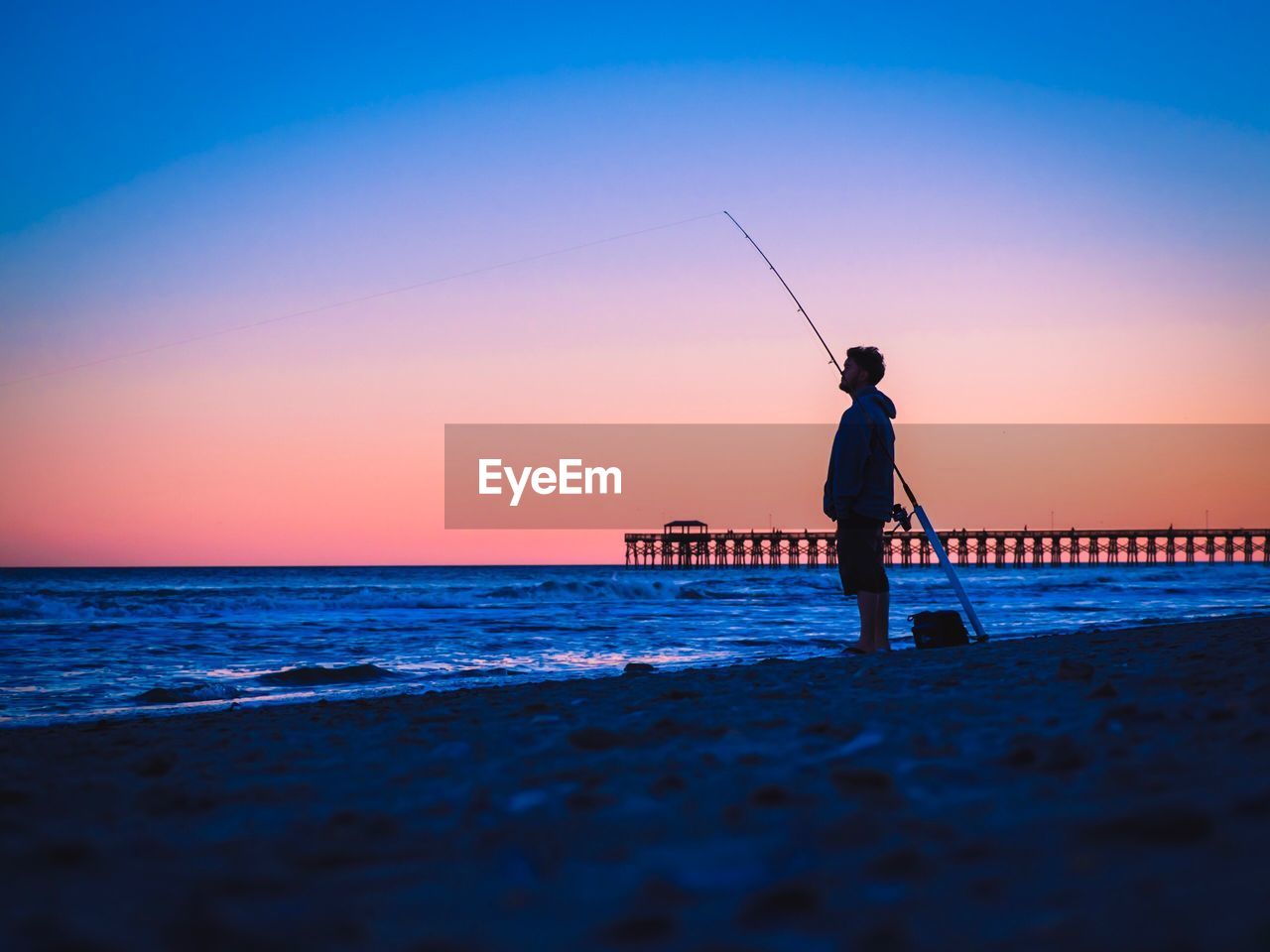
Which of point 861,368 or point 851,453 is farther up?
point 861,368

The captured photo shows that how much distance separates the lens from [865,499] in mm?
6285

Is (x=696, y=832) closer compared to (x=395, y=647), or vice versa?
Answer: (x=696, y=832)

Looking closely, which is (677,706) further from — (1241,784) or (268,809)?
(1241,784)

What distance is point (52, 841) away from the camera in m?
1.85

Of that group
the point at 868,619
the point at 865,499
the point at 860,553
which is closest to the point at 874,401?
the point at 865,499

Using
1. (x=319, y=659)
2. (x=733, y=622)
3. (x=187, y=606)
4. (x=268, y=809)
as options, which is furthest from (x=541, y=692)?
(x=187, y=606)

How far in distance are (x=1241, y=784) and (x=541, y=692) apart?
370 cm

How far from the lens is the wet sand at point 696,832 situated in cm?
125

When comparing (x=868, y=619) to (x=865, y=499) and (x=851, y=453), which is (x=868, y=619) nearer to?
(x=865, y=499)

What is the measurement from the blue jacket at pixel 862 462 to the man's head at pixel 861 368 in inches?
4.6

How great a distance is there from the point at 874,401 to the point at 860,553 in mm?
929

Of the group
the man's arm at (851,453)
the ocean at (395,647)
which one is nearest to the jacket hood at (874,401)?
the man's arm at (851,453)

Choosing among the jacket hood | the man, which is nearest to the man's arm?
the man

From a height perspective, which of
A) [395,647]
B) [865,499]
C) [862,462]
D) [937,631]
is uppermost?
[862,462]
